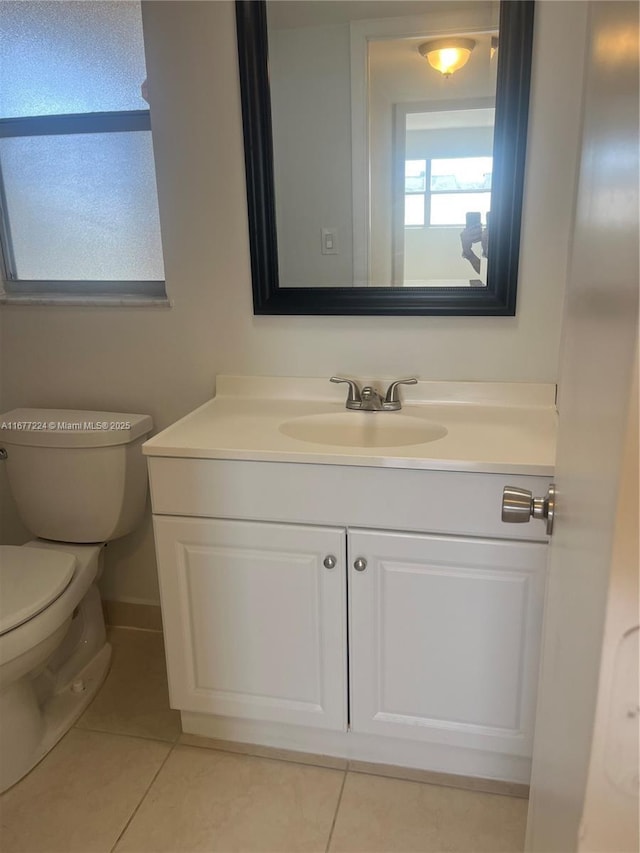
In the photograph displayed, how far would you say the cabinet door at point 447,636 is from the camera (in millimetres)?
1324

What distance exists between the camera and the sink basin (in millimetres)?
1581

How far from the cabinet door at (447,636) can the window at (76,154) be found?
1.03 meters

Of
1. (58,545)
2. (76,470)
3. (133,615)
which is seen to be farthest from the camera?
(133,615)

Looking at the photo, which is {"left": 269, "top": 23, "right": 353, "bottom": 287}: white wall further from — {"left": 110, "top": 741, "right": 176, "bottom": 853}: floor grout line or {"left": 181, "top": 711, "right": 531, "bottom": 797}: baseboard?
{"left": 110, "top": 741, "right": 176, "bottom": 853}: floor grout line

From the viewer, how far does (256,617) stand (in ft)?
4.85

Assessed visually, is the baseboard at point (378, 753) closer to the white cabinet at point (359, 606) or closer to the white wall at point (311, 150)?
the white cabinet at point (359, 606)

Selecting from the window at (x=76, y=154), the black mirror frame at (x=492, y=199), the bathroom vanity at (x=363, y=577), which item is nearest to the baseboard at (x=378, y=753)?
the bathroom vanity at (x=363, y=577)

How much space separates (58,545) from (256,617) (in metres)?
0.69

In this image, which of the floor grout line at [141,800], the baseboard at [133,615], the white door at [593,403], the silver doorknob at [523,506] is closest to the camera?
the white door at [593,403]

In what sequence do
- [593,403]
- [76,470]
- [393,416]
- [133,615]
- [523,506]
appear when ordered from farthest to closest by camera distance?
[133,615], [76,470], [393,416], [523,506], [593,403]

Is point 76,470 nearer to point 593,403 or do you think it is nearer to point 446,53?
point 446,53

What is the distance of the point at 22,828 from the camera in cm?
143

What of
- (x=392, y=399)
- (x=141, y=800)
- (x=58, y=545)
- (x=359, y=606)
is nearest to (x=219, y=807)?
A: (x=141, y=800)

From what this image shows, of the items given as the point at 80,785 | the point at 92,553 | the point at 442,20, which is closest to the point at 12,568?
the point at 92,553
